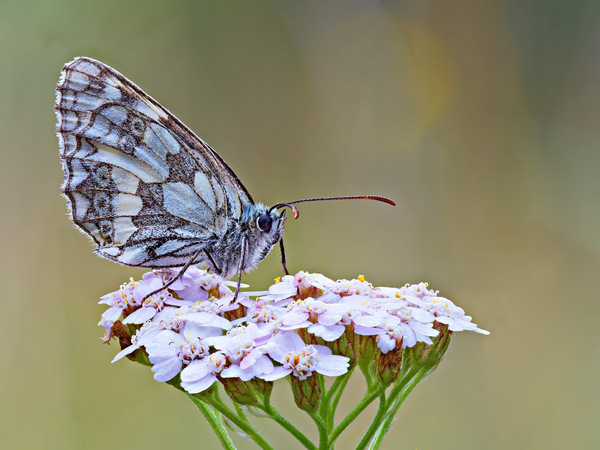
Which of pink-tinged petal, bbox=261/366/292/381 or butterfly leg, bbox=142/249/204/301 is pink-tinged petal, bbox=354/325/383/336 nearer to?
pink-tinged petal, bbox=261/366/292/381

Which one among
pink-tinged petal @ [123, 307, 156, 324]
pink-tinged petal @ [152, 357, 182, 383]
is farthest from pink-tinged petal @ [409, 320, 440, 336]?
pink-tinged petal @ [123, 307, 156, 324]

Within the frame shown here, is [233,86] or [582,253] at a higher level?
[233,86]

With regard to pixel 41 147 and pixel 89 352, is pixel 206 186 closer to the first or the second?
pixel 89 352

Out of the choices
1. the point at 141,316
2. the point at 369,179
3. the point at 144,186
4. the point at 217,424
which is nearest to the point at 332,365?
the point at 217,424

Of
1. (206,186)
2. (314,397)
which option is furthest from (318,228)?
(314,397)

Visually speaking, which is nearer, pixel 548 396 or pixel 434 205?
pixel 548 396

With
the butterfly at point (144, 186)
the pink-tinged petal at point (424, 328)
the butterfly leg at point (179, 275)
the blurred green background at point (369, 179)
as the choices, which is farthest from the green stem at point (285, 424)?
the blurred green background at point (369, 179)

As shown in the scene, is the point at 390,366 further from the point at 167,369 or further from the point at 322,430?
the point at 167,369
